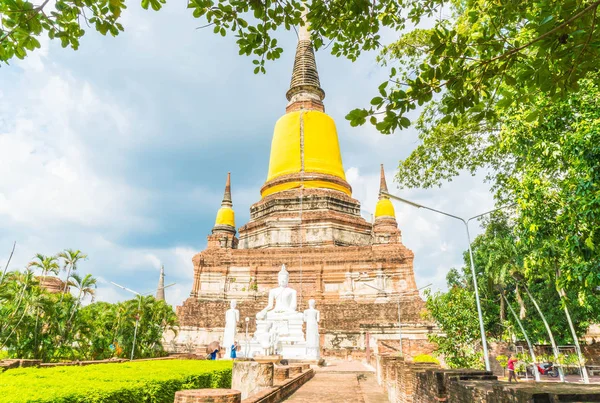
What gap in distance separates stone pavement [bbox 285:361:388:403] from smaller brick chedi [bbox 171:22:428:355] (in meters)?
6.02

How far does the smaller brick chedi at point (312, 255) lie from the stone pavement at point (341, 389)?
6017 mm

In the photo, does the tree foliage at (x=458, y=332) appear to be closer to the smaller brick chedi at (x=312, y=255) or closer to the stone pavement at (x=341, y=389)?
the stone pavement at (x=341, y=389)

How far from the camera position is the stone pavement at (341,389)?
26.0 ft

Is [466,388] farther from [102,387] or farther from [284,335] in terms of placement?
[284,335]

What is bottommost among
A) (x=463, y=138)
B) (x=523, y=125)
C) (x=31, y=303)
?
(x=31, y=303)

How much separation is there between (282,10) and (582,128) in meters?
6.80

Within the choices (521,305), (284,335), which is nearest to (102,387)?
(284,335)

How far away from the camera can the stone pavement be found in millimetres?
7919

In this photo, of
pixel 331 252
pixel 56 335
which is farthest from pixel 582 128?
pixel 56 335

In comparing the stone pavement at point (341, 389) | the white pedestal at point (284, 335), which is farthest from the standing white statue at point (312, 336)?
the stone pavement at point (341, 389)

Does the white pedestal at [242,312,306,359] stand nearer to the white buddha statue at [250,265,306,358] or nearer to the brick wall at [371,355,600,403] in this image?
the white buddha statue at [250,265,306,358]

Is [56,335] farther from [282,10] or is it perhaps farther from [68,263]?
[282,10]

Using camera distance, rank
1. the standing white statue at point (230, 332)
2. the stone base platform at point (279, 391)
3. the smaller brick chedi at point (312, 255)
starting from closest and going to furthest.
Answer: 1. the stone base platform at point (279, 391)
2. the standing white statue at point (230, 332)
3. the smaller brick chedi at point (312, 255)

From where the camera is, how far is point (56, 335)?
56.6ft
